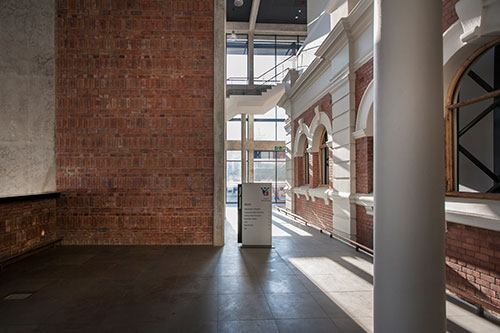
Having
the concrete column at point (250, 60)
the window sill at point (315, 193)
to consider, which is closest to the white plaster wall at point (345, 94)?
the window sill at point (315, 193)

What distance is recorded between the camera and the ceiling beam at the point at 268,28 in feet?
63.2

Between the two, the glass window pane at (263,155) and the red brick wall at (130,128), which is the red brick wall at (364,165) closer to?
the red brick wall at (130,128)

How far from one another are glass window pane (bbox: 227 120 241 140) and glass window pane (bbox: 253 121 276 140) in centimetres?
108

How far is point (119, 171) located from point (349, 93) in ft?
18.6

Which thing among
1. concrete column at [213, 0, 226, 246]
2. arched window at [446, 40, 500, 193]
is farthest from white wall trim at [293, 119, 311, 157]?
arched window at [446, 40, 500, 193]

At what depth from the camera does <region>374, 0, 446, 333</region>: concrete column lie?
5.88ft

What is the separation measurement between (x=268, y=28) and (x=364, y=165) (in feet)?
50.3

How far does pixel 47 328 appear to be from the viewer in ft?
10.6

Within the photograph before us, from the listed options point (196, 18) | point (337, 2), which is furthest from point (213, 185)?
point (337, 2)

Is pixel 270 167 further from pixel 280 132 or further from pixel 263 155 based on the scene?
pixel 280 132

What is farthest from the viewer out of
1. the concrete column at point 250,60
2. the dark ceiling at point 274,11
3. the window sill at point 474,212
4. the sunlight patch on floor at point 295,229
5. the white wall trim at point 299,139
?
the concrete column at point 250,60

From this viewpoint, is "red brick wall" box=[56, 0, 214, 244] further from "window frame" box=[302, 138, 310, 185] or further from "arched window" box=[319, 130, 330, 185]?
"window frame" box=[302, 138, 310, 185]

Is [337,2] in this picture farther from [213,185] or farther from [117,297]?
[117,297]

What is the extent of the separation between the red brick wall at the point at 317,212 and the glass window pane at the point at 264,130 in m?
8.45
